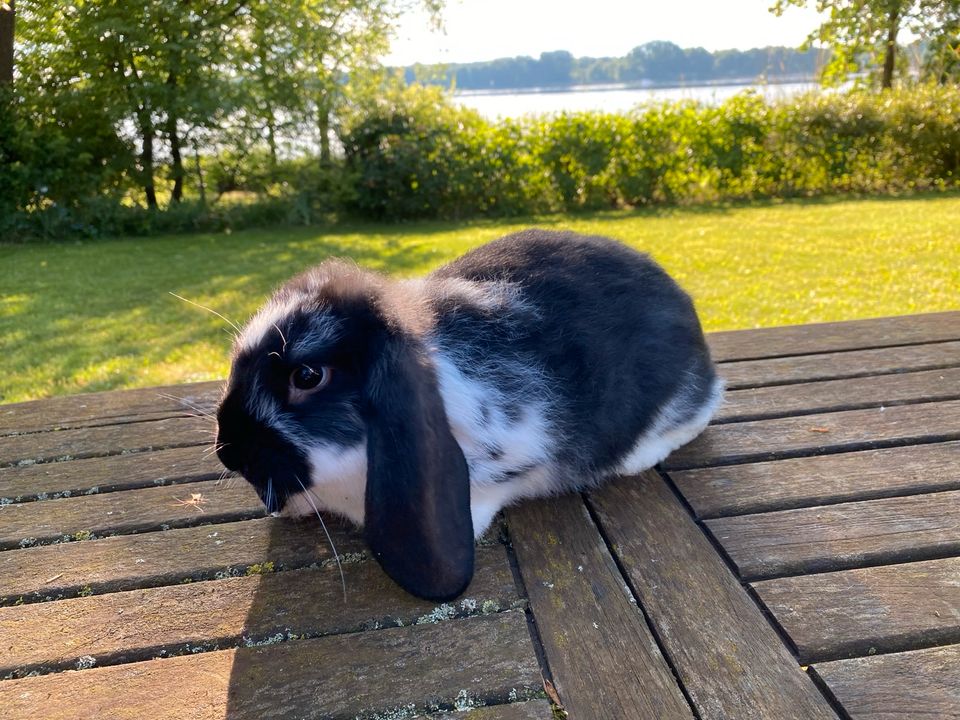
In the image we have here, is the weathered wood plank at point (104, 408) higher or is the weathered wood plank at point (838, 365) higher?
the weathered wood plank at point (838, 365)

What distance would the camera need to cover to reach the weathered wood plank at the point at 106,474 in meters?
1.95

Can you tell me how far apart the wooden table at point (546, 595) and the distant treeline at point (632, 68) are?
10700 millimetres

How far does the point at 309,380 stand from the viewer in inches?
58.0

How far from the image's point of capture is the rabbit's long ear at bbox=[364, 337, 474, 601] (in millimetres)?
1359

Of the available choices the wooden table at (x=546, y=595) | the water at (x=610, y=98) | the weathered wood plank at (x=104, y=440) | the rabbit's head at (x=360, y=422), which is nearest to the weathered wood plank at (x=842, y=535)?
the wooden table at (x=546, y=595)

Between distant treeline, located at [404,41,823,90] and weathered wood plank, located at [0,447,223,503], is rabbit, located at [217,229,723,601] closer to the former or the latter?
weathered wood plank, located at [0,447,223,503]

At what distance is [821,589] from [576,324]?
0.79m

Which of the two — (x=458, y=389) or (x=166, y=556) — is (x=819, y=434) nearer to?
(x=458, y=389)

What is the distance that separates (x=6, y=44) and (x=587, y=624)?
11.1 metres

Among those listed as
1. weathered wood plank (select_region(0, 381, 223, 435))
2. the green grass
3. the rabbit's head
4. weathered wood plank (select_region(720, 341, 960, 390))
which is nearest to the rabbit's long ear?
the rabbit's head

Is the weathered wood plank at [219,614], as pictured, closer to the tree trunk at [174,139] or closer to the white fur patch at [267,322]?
the white fur patch at [267,322]

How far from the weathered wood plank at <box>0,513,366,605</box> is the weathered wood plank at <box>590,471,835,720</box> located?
0.64m

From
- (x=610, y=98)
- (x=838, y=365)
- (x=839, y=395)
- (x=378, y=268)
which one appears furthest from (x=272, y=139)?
(x=839, y=395)

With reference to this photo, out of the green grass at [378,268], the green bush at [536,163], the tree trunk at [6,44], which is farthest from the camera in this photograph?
the green bush at [536,163]
